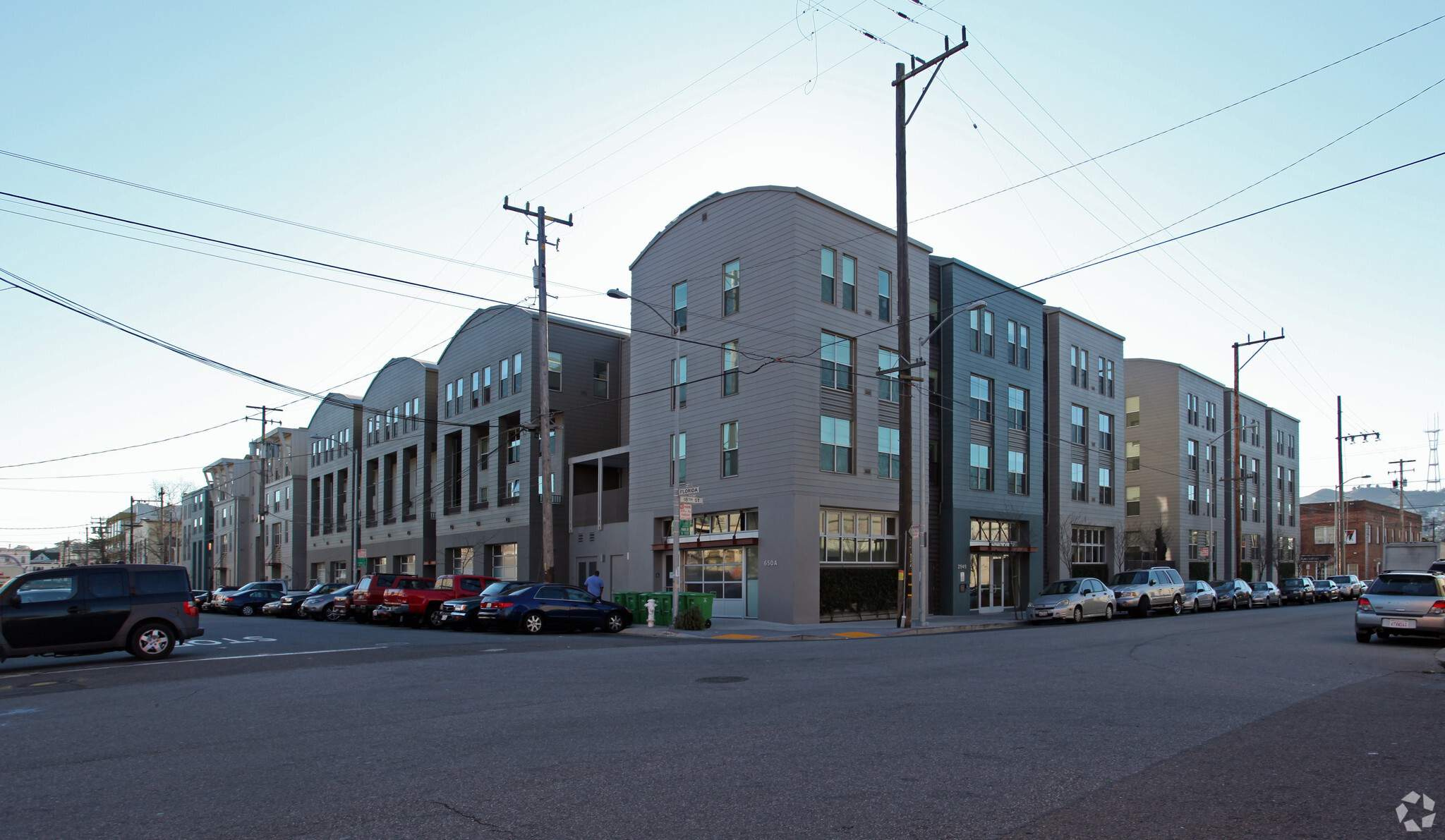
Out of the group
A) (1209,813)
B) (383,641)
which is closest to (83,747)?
(1209,813)

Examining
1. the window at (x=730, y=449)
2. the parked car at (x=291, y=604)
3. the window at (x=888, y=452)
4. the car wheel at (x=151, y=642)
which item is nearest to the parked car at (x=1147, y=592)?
the window at (x=888, y=452)

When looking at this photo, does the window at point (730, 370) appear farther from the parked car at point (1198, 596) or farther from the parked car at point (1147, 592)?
the parked car at point (1198, 596)

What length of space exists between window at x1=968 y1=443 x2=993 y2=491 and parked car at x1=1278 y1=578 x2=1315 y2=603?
24.3 m

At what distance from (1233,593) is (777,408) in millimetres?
27423

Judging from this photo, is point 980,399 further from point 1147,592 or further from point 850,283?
point 1147,592

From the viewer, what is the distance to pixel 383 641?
2286 centimetres

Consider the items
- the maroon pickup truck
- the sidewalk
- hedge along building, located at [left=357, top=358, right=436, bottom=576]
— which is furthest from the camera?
hedge along building, located at [left=357, top=358, right=436, bottom=576]

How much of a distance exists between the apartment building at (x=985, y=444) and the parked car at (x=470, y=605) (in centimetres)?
1688

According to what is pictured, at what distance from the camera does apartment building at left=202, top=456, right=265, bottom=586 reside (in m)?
83.1

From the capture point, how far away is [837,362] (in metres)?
32.2

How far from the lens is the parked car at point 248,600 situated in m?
44.2

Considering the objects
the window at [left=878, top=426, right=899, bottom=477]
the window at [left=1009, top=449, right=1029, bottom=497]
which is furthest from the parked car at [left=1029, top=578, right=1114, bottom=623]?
the window at [left=1009, top=449, right=1029, bottom=497]

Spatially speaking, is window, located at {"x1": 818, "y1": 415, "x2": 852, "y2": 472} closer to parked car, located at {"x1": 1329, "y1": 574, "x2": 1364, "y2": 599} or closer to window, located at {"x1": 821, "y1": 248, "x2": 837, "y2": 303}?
window, located at {"x1": 821, "y1": 248, "x2": 837, "y2": 303}

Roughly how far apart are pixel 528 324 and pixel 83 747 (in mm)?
35994
